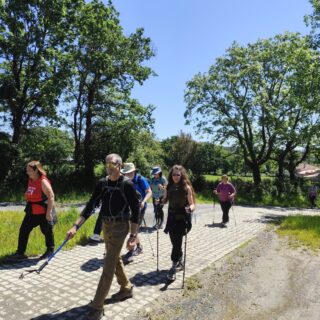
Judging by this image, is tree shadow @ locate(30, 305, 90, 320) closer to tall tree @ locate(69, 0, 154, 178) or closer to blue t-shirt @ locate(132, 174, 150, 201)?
blue t-shirt @ locate(132, 174, 150, 201)

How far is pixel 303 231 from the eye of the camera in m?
11.9

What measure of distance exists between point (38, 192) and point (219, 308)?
414 cm

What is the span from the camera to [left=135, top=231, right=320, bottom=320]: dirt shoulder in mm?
5215

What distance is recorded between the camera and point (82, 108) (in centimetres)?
2869

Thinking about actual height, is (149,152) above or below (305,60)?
below

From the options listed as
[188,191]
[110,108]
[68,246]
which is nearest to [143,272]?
[188,191]

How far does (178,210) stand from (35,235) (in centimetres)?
445

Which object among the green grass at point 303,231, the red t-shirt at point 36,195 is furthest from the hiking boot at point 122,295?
the green grass at point 303,231

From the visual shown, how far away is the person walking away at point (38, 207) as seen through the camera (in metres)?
7.16

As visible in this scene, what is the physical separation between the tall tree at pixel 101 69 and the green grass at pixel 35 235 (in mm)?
16098

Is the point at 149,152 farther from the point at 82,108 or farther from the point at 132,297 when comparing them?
the point at 132,297

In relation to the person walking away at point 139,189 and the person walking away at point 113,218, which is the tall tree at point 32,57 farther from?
the person walking away at point 113,218

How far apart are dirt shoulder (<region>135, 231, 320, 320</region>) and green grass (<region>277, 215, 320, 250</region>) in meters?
1.53

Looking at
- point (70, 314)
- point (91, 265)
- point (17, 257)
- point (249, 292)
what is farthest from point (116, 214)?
point (17, 257)
